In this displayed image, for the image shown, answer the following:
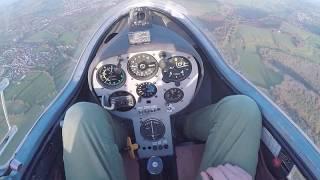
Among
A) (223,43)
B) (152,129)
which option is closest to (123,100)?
(152,129)

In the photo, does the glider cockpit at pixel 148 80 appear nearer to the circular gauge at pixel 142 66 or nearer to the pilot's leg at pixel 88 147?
the circular gauge at pixel 142 66

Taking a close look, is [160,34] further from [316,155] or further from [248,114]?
[316,155]

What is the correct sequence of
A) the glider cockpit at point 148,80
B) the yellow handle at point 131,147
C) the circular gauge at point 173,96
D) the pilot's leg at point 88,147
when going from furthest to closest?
the circular gauge at point 173,96 → the glider cockpit at point 148,80 → the yellow handle at point 131,147 → the pilot's leg at point 88,147

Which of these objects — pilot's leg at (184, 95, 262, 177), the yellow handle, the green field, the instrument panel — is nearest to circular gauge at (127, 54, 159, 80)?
the instrument panel

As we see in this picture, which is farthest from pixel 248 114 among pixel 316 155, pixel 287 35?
pixel 287 35

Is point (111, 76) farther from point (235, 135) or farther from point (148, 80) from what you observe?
point (235, 135)

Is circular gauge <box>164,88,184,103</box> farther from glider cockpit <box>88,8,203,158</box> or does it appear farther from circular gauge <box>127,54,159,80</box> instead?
circular gauge <box>127,54,159,80</box>

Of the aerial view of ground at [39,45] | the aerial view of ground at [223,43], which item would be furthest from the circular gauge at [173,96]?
the aerial view of ground at [223,43]
